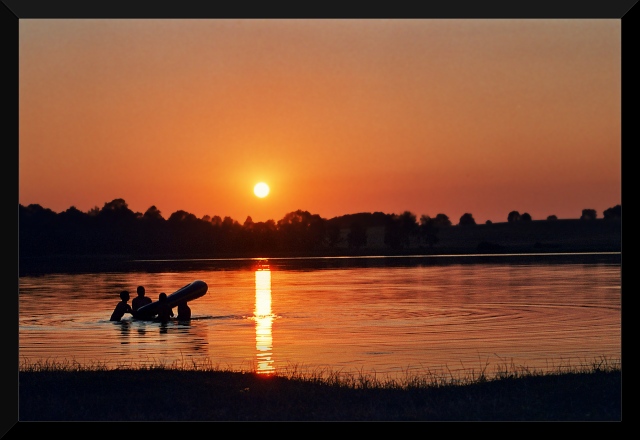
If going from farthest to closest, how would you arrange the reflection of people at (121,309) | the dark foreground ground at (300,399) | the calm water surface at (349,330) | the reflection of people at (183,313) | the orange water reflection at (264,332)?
the reflection of people at (183,313), the reflection of people at (121,309), the calm water surface at (349,330), the orange water reflection at (264,332), the dark foreground ground at (300,399)

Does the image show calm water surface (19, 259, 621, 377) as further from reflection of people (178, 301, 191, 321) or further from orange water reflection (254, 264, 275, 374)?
reflection of people (178, 301, 191, 321)

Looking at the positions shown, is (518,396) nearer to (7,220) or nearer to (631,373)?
(631,373)

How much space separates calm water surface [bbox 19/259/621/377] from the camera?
758 inches

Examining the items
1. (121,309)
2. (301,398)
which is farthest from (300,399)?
(121,309)

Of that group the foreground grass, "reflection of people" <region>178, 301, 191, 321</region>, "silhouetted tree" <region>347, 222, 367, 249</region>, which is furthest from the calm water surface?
"silhouetted tree" <region>347, 222, 367, 249</region>

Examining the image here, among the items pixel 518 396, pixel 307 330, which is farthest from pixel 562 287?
pixel 518 396

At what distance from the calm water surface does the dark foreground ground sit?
302cm

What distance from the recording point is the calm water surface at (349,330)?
19.2m

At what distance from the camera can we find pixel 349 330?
25.8m

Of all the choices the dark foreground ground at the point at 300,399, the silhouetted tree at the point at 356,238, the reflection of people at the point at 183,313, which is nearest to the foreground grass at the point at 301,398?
the dark foreground ground at the point at 300,399

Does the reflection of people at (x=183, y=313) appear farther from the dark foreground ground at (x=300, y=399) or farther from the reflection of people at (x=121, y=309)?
the dark foreground ground at (x=300, y=399)

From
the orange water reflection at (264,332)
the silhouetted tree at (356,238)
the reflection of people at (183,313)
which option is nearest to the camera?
the orange water reflection at (264,332)

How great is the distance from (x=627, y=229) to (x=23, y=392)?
8474 millimetres

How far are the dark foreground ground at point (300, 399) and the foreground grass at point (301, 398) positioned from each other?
13 mm
